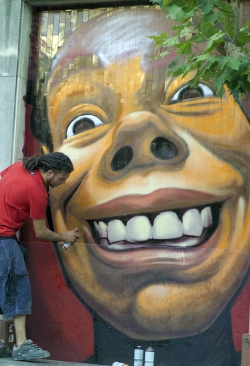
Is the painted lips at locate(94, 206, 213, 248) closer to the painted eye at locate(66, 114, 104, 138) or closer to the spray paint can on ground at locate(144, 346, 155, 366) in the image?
the painted eye at locate(66, 114, 104, 138)

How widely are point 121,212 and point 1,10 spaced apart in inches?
99.2

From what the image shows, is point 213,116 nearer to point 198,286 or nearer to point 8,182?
point 198,286

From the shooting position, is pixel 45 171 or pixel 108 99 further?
pixel 108 99

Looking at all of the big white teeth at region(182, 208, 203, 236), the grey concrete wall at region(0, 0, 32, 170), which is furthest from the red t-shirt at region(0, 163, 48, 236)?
the big white teeth at region(182, 208, 203, 236)

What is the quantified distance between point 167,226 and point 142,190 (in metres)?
0.45

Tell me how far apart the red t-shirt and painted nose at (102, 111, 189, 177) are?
0.94 m

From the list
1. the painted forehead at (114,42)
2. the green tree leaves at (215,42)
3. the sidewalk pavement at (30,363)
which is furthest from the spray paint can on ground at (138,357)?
the painted forehead at (114,42)

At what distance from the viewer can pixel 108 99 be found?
7.45 metres

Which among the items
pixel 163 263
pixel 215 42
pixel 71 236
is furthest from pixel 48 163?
pixel 215 42

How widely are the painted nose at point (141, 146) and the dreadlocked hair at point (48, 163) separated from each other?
719 millimetres

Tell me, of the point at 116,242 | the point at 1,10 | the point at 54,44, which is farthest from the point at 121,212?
the point at 1,10

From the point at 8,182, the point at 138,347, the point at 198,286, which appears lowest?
the point at 138,347

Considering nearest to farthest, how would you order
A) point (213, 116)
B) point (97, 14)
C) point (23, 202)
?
point (23, 202)
point (213, 116)
point (97, 14)

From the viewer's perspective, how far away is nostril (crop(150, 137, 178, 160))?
7211 millimetres
